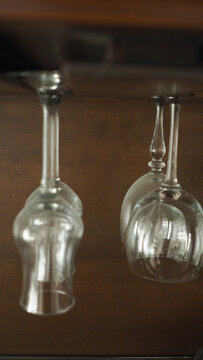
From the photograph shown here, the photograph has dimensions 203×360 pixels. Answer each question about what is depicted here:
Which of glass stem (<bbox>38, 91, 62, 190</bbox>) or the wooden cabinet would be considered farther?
the wooden cabinet

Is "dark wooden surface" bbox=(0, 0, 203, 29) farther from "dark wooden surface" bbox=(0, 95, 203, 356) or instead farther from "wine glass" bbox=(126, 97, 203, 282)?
"dark wooden surface" bbox=(0, 95, 203, 356)

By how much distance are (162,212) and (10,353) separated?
1.56 ft

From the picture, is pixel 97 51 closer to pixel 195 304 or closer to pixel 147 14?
pixel 147 14

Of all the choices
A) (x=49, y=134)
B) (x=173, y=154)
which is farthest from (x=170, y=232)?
(x=49, y=134)

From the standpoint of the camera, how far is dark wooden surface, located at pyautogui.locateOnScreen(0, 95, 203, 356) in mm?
769

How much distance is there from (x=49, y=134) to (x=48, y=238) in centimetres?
9

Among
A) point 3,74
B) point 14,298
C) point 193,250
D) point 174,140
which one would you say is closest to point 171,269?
point 193,250

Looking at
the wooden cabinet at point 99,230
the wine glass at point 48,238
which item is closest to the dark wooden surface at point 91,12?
the wine glass at point 48,238

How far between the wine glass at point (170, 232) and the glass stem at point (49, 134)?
0.45 feet

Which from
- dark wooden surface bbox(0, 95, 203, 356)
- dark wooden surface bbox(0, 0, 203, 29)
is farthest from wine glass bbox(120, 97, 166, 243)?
dark wooden surface bbox(0, 0, 203, 29)

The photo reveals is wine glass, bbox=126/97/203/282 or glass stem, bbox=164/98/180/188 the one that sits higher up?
glass stem, bbox=164/98/180/188

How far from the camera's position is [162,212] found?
0.51 m

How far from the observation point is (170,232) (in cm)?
52

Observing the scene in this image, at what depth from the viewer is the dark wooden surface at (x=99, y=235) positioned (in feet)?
2.52
